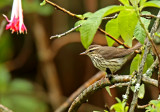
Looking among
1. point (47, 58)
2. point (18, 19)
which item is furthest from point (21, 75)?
point (18, 19)

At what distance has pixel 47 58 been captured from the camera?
6582 millimetres

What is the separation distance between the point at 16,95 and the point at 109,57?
93.6 inches

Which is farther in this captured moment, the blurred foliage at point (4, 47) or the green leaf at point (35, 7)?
the blurred foliage at point (4, 47)

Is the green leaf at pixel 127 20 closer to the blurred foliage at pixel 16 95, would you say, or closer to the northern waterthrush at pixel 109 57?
the northern waterthrush at pixel 109 57

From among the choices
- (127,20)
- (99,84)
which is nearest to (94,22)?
(127,20)

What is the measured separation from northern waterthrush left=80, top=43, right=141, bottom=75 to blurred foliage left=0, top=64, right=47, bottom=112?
1991 mm

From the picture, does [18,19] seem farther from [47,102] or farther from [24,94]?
[47,102]

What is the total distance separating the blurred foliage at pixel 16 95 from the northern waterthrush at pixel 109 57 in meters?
1.99

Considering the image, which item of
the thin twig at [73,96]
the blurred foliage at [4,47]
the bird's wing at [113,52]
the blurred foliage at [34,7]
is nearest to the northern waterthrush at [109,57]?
the bird's wing at [113,52]

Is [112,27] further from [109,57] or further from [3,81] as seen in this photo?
[3,81]

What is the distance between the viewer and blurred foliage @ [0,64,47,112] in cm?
527

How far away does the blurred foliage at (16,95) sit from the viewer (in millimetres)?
5266

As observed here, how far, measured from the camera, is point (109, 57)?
348cm

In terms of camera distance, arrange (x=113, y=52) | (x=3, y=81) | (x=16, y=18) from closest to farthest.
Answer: (x=16, y=18) → (x=113, y=52) → (x=3, y=81)
